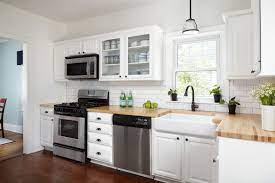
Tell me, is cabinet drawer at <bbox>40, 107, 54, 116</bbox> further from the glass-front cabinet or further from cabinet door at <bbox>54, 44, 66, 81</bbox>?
the glass-front cabinet

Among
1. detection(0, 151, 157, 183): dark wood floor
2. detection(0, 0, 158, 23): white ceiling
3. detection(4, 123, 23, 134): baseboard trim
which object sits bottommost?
detection(0, 151, 157, 183): dark wood floor

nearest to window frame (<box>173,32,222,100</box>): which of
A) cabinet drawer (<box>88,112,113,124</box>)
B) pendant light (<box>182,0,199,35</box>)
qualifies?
pendant light (<box>182,0,199,35</box>)

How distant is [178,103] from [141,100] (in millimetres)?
683

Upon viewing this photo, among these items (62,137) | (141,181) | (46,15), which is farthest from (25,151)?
(46,15)

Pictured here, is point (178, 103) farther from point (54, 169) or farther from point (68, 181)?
point (54, 169)

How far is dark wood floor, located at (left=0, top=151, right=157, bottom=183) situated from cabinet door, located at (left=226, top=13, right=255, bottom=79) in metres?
1.86

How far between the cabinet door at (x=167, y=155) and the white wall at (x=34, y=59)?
2.61 metres

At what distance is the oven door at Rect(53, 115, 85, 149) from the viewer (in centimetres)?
322

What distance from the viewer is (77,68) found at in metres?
3.77

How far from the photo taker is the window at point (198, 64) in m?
2.92

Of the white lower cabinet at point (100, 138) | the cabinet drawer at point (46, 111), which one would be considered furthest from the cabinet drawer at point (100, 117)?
the cabinet drawer at point (46, 111)

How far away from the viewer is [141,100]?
3.46 meters

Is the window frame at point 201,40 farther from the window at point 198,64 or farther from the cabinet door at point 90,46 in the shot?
the cabinet door at point 90,46

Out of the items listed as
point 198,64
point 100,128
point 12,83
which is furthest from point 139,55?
point 12,83
